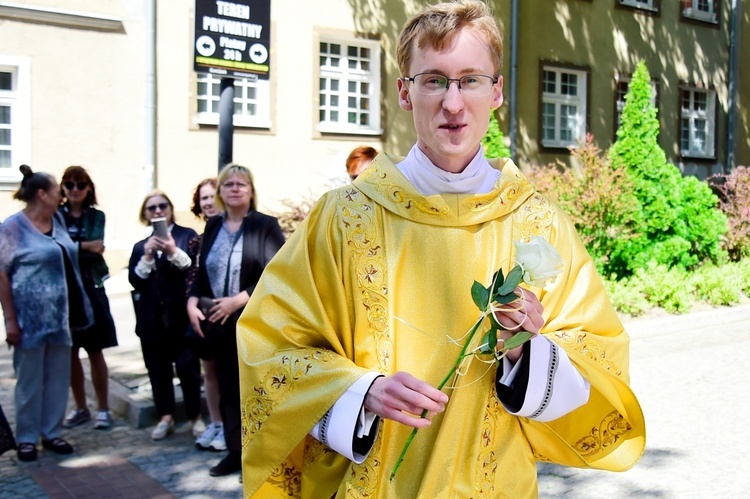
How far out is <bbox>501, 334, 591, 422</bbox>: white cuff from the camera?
1891 mm

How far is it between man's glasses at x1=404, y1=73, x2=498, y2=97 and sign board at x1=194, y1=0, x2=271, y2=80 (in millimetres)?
4346

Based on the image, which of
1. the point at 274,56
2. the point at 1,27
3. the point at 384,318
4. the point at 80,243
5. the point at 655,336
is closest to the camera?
the point at 384,318

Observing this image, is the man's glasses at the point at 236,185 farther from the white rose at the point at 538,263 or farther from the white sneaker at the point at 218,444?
the white rose at the point at 538,263

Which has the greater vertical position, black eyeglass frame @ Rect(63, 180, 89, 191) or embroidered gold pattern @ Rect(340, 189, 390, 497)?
black eyeglass frame @ Rect(63, 180, 89, 191)

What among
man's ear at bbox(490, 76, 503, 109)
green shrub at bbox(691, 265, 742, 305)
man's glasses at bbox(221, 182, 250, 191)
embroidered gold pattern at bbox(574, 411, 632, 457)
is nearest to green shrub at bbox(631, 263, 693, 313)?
green shrub at bbox(691, 265, 742, 305)

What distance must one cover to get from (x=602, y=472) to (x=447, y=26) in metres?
4.19

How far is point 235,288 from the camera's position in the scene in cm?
Result: 545

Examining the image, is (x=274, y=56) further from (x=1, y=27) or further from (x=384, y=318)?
(x=384, y=318)

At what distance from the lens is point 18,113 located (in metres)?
13.0

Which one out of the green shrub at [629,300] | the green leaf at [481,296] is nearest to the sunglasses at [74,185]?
the green leaf at [481,296]

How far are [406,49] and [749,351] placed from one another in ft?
26.2

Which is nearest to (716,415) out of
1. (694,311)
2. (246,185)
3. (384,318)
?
(246,185)

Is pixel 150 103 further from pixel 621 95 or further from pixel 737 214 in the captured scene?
pixel 621 95

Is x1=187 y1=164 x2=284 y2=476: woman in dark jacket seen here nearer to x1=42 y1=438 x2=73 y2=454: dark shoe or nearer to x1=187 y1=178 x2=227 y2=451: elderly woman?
x1=187 y1=178 x2=227 y2=451: elderly woman
